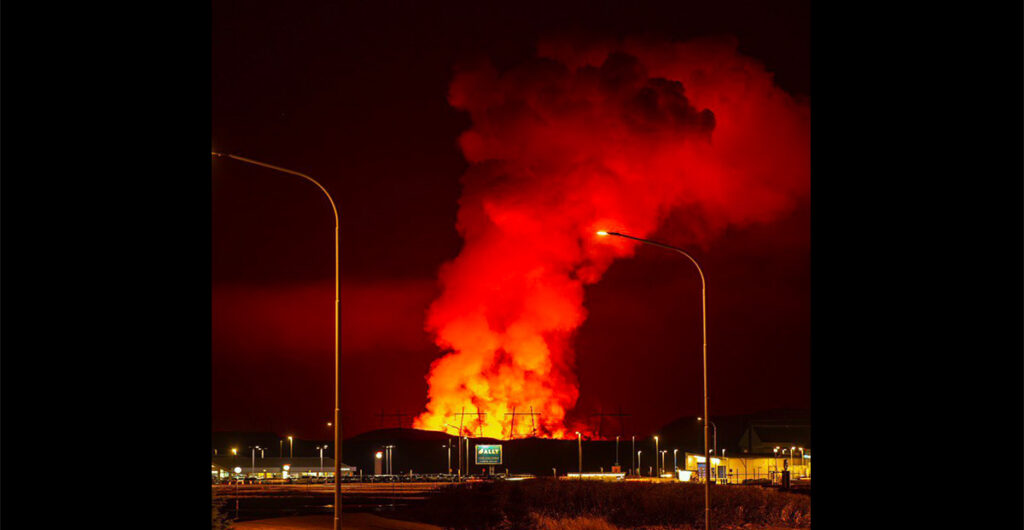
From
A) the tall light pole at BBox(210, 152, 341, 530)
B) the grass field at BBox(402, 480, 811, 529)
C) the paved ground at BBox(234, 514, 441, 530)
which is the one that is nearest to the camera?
the tall light pole at BBox(210, 152, 341, 530)

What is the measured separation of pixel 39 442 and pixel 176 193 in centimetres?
280

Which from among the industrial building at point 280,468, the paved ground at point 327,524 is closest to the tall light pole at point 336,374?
the paved ground at point 327,524

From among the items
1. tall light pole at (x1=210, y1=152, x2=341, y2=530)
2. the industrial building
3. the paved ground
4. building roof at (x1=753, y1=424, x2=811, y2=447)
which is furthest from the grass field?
building roof at (x1=753, y1=424, x2=811, y2=447)

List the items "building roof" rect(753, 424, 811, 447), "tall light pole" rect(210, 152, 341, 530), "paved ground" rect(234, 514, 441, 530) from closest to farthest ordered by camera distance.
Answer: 1. "tall light pole" rect(210, 152, 341, 530)
2. "paved ground" rect(234, 514, 441, 530)
3. "building roof" rect(753, 424, 811, 447)

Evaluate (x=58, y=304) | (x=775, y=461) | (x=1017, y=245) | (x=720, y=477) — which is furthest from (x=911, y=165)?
(x=775, y=461)

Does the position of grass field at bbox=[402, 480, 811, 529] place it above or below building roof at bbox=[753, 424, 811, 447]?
above

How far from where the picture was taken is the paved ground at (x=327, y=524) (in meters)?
42.2

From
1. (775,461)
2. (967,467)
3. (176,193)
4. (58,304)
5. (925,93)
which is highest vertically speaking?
(925,93)

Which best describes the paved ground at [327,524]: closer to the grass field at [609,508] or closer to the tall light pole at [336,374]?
the grass field at [609,508]

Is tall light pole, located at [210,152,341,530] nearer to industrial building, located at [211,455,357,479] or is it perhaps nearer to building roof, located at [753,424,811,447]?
industrial building, located at [211,455,357,479]

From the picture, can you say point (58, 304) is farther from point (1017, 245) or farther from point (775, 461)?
point (775, 461)

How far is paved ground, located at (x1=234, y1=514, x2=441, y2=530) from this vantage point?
139ft

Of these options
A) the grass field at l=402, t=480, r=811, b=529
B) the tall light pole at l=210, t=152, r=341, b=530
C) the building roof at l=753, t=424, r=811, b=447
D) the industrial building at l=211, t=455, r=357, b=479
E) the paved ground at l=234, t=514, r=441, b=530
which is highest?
the tall light pole at l=210, t=152, r=341, b=530

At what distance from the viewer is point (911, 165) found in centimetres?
1081
